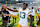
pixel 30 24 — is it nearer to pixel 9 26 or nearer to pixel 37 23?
pixel 37 23

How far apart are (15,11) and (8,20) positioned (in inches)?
10.0

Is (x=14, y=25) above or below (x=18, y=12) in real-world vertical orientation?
below

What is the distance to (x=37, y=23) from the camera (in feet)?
6.57

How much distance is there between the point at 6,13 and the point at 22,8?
0.37 metres

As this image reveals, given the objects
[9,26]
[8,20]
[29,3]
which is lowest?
[9,26]

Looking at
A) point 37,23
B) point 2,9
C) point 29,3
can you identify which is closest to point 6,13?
point 2,9

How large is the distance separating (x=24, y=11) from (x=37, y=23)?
0.40 meters

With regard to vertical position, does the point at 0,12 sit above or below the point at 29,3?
below

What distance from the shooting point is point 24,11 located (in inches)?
78.6

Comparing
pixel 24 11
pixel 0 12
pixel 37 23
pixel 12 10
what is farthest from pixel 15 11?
pixel 37 23

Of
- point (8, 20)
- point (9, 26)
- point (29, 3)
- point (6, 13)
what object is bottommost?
point (9, 26)

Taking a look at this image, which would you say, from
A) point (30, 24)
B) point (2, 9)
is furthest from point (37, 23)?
point (2, 9)

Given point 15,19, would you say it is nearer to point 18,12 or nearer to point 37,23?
point 18,12

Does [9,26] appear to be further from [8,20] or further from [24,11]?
[24,11]
